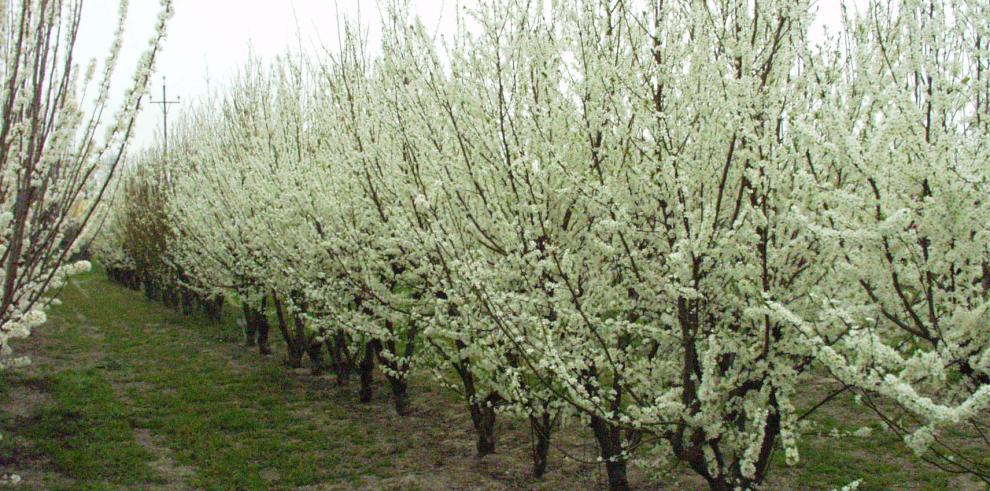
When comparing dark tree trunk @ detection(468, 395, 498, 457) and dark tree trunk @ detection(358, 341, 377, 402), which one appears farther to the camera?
dark tree trunk @ detection(358, 341, 377, 402)

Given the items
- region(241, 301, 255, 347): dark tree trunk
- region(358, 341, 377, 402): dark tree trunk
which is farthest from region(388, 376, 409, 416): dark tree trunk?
region(241, 301, 255, 347): dark tree trunk

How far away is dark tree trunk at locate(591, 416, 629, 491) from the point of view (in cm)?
580

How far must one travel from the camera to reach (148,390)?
1244cm

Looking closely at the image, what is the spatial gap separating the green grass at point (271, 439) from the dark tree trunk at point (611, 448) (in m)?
1.15

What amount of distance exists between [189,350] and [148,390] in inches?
159

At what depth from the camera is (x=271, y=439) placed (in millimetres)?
9477

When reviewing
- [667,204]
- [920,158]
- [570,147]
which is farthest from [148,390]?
[920,158]

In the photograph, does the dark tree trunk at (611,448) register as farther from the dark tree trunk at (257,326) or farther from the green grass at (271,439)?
the dark tree trunk at (257,326)

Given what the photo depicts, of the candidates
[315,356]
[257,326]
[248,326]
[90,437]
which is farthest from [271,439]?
[248,326]

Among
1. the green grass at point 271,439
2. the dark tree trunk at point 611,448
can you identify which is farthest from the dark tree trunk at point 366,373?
the dark tree trunk at point 611,448

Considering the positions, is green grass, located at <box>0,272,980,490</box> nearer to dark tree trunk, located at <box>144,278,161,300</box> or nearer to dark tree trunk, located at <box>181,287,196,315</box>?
dark tree trunk, located at <box>181,287,196,315</box>

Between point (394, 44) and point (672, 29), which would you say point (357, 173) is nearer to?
point (394, 44)

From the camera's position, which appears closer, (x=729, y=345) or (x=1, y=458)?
(x=729, y=345)

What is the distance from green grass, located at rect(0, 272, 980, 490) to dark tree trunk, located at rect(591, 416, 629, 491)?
1.15 metres
